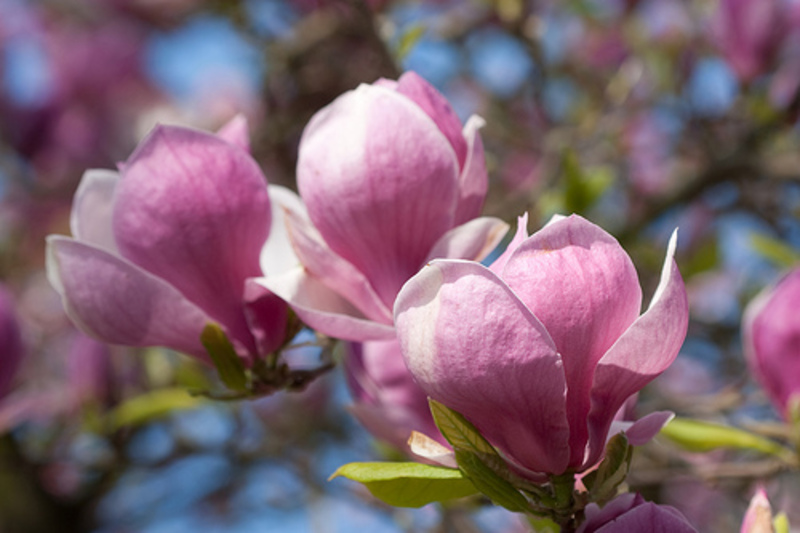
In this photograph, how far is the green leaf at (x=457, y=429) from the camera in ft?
1.69

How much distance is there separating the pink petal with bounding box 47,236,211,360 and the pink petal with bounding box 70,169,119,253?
0.04m

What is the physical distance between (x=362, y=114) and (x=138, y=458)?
1.21 m

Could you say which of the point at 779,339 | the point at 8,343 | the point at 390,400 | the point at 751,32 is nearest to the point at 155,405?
the point at 8,343

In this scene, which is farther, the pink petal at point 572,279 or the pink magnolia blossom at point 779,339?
the pink magnolia blossom at point 779,339

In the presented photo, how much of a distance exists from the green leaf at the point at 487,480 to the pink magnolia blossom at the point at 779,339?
43cm

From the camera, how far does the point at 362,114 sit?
57 centimetres

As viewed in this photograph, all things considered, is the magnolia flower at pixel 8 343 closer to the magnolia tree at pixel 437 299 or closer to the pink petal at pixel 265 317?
the magnolia tree at pixel 437 299

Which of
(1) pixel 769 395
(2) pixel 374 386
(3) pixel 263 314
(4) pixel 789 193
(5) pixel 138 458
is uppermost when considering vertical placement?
(3) pixel 263 314

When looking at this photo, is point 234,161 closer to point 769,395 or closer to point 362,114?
point 362,114

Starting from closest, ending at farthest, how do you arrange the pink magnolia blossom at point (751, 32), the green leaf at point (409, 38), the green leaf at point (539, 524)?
the green leaf at point (539, 524) < the green leaf at point (409, 38) < the pink magnolia blossom at point (751, 32)

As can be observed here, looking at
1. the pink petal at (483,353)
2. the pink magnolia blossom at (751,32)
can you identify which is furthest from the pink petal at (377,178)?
the pink magnolia blossom at (751,32)

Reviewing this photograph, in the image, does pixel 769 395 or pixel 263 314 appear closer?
pixel 263 314

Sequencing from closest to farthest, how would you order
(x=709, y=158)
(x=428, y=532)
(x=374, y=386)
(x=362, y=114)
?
(x=362, y=114) → (x=374, y=386) → (x=428, y=532) → (x=709, y=158)

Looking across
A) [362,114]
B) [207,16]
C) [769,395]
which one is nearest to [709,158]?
[769,395]
